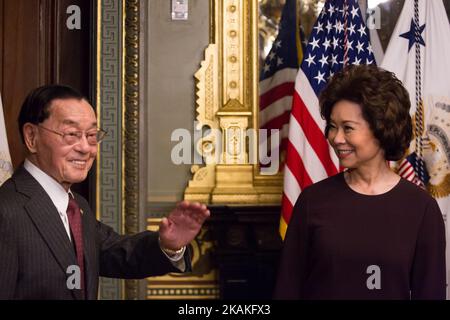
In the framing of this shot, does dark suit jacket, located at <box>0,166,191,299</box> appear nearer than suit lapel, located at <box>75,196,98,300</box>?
Yes

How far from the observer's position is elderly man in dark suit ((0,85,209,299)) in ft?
8.30

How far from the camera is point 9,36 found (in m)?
5.35

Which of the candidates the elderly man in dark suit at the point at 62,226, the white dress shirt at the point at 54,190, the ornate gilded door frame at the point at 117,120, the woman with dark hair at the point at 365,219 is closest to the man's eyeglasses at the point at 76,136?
the elderly man in dark suit at the point at 62,226

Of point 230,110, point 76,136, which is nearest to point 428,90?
point 230,110

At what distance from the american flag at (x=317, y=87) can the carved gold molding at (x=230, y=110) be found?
1.56ft

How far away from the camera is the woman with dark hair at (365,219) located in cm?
291

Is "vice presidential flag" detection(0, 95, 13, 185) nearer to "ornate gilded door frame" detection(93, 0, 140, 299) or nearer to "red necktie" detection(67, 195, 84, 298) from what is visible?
"ornate gilded door frame" detection(93, 0, 140, 299)

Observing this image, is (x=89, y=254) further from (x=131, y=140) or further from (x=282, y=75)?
(x=282, y=75)

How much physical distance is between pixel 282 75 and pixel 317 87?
65 cm

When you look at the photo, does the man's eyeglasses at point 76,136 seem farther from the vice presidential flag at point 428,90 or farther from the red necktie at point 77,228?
the vice presidential flag at point 428,90

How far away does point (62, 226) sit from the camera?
2648 mm

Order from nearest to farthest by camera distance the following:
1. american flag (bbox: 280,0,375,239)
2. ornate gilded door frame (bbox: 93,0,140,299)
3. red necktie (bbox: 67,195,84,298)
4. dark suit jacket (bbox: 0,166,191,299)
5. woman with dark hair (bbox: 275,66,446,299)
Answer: dark suit jacket (bbox: 0,166,191,299), red necktie (bbox: 67,195,84,298), woman with dark hair (bbox: 275,66,446,299), american flag (bbox: 280,0,375,239), ornate gilded door frame (bbox: 93,0,140,299)

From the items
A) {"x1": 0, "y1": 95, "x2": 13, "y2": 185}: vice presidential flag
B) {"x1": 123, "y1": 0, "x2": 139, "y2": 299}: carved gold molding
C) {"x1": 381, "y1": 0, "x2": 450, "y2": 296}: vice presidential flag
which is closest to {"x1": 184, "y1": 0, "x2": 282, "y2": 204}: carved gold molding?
{"x1": 123, "y1": 0, "x2": 139, "y2": 299}: carved gold molding
